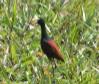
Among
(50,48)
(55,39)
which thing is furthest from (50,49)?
(55,39)

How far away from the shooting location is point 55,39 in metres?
5.72

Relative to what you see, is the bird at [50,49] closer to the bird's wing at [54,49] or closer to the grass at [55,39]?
A: the bird's wing at [54,49]

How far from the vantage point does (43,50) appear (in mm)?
5125

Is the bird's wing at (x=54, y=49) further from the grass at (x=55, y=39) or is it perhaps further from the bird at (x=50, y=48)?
the grass at (x=55, y=39)

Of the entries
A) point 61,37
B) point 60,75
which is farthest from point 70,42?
point 60,75

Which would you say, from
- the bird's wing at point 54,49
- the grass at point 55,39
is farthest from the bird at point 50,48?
the grass at point 55,39

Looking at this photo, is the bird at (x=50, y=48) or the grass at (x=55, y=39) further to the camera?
the grass at (x=55, y=39)

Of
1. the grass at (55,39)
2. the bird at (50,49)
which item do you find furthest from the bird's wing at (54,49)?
the grass at (55,39)

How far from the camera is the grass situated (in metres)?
5.21

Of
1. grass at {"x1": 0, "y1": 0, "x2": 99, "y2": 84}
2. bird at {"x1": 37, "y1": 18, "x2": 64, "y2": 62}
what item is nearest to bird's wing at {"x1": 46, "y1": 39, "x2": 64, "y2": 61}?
bird at {"x1": 37, "y1": 18, "x2": 64, "y2": 62}

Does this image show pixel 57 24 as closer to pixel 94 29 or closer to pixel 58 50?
pixel 94 29

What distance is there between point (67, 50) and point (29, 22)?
59 cm

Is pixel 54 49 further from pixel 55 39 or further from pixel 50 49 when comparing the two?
pixel 55 39

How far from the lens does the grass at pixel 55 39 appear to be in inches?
205
